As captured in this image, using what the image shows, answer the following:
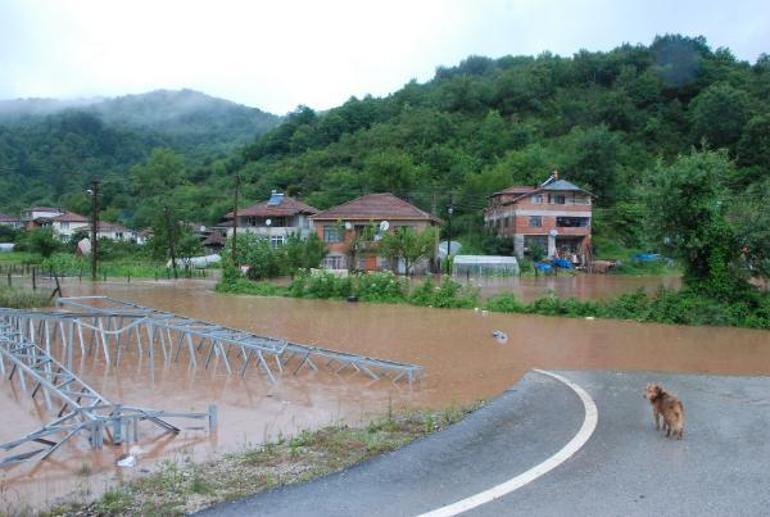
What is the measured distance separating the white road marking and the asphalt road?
0.05 meters

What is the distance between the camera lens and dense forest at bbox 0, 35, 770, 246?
61.0m

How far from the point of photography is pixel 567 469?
491cm

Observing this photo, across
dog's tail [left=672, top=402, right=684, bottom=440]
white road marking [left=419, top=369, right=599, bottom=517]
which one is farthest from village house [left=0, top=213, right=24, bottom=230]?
dog's tail [left=672, top=402, right=684, bottom=440]

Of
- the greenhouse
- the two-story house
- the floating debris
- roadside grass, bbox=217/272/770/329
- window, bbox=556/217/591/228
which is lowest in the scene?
the floating debris

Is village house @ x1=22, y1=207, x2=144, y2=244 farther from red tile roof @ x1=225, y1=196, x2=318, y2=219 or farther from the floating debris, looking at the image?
the floating debris

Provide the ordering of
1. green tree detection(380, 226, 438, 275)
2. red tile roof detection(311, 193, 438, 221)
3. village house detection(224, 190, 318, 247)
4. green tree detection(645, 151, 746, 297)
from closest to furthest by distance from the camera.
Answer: green tree detection(645, 151, 746, 297)
green tree detection(380, 226, 438, 275)
red tile roof detection(311, 193, 438, 221)
village house detection(224, 190, 318, 247)

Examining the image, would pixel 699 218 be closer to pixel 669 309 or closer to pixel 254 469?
pixel 669 309

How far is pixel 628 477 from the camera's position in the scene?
15.8 feet

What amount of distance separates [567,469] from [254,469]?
8.43 feet

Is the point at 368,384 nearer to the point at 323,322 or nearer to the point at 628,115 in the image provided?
the point at 323,322

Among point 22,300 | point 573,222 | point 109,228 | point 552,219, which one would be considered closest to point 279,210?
point 552,219

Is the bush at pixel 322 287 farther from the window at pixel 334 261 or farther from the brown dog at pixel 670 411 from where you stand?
the brown dog at pixel 670 411

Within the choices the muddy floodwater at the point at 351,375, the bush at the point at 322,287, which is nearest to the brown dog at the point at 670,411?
the muddy floodwater at the point at 351,375

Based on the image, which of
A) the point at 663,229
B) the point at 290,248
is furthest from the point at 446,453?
the point at 290,248
